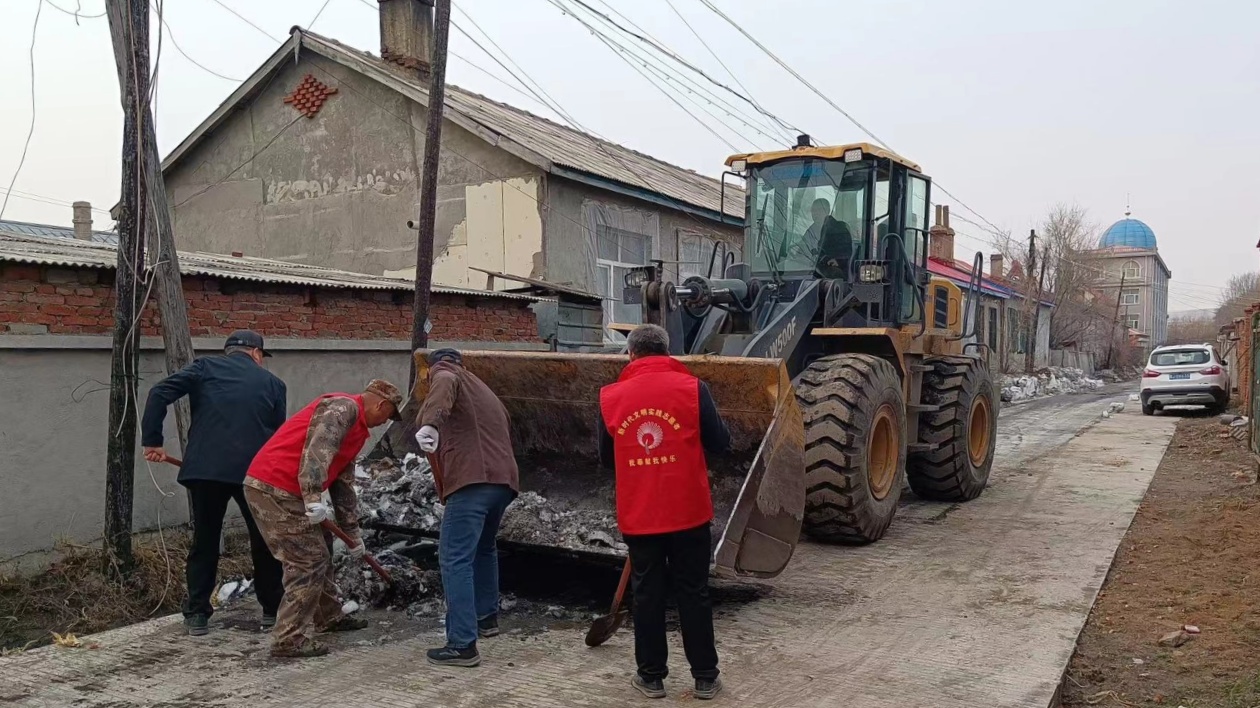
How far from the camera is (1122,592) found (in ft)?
20.5

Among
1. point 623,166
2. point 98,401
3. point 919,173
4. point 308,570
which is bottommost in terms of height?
point 308,570

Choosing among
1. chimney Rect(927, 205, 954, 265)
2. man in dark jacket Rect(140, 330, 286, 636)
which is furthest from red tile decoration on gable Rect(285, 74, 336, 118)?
chimney Rect(927, 205, 954, 265)

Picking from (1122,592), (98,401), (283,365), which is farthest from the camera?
(283,365)

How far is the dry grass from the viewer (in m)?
5.52

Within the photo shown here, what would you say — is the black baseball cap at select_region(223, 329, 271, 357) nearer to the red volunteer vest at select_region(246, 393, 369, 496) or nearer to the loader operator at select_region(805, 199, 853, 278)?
the red volunteer vest at select_region(246, 393, 369, 496)

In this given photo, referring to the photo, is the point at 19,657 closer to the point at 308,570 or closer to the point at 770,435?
the point at 308,570

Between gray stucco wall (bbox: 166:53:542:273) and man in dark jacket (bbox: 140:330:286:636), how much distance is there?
28.2ft

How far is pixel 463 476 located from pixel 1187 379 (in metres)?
19.3

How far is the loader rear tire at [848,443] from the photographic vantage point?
6637 mm

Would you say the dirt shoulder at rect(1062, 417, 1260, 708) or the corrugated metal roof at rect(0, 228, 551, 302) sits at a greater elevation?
the corrugated metal roof at rect(0, 228, 551, 302)

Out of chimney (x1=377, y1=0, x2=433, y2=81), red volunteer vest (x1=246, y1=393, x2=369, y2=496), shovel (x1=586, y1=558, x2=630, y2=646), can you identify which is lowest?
shovel (x1=586, y1=558, x2=630, y2=646)

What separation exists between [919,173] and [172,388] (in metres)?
6.49

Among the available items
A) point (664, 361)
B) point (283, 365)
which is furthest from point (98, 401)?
point (664, 361)

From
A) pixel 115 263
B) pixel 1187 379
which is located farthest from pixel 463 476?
pixel 1187 379
